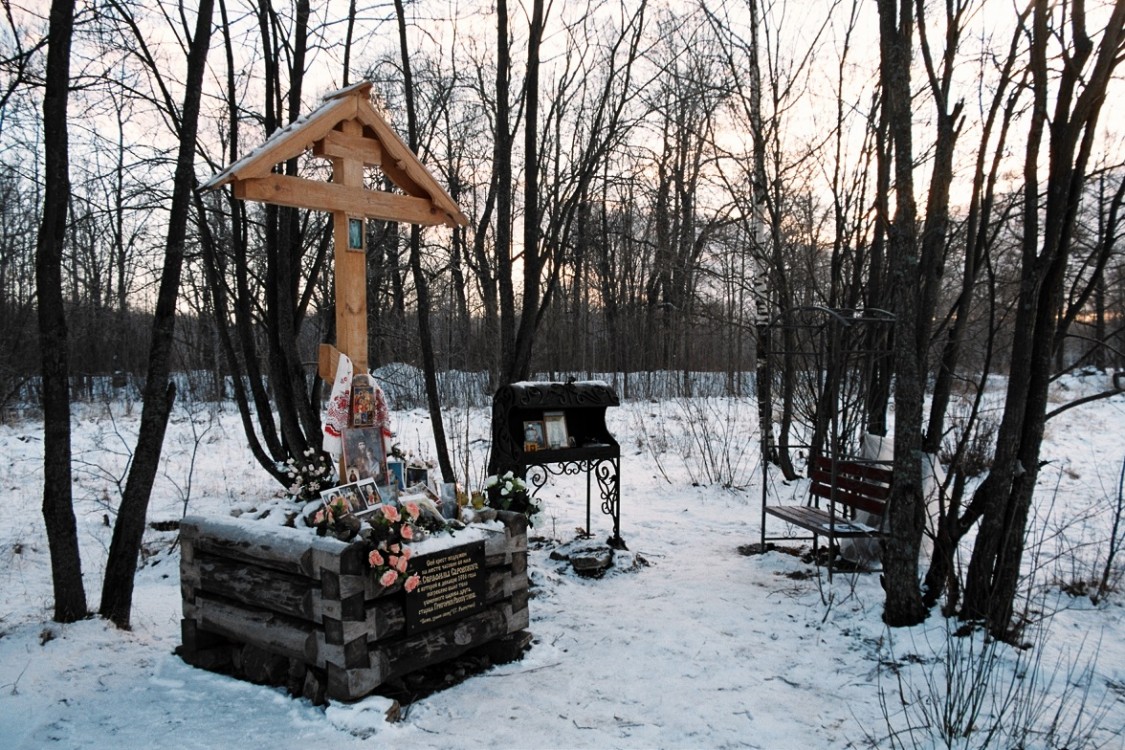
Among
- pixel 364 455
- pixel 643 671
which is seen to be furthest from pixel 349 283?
pixel 643 671

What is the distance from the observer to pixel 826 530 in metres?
5.14

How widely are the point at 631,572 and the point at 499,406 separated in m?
1.77

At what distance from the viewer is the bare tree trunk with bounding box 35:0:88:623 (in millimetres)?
4172

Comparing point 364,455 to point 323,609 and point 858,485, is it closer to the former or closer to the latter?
point 323,609

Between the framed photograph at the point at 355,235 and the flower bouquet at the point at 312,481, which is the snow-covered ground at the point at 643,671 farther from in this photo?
the framed photograph at the point at 355,235

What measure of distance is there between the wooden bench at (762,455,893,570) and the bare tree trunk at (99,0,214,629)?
4498 mm

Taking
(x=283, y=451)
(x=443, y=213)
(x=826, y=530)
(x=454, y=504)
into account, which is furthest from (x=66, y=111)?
(x=826, y=530)

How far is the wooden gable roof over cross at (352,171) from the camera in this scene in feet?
12.6

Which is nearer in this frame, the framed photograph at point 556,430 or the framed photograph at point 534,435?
the framed photograph at point 534,435

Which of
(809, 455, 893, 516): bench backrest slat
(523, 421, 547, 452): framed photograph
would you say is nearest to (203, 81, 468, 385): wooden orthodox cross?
(523, 421, 547, 452): framed photograph

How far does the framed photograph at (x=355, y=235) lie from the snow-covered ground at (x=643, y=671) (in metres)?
1.78

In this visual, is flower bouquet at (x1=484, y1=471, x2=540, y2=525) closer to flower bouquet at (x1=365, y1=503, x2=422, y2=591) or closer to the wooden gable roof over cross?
flower bouquet at (x1=365, y1=503, x2=422, y2=591)

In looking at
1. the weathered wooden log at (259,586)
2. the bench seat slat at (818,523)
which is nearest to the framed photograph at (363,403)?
the weathered wooden log at (259,586)

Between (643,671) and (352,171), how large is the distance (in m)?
3.38
